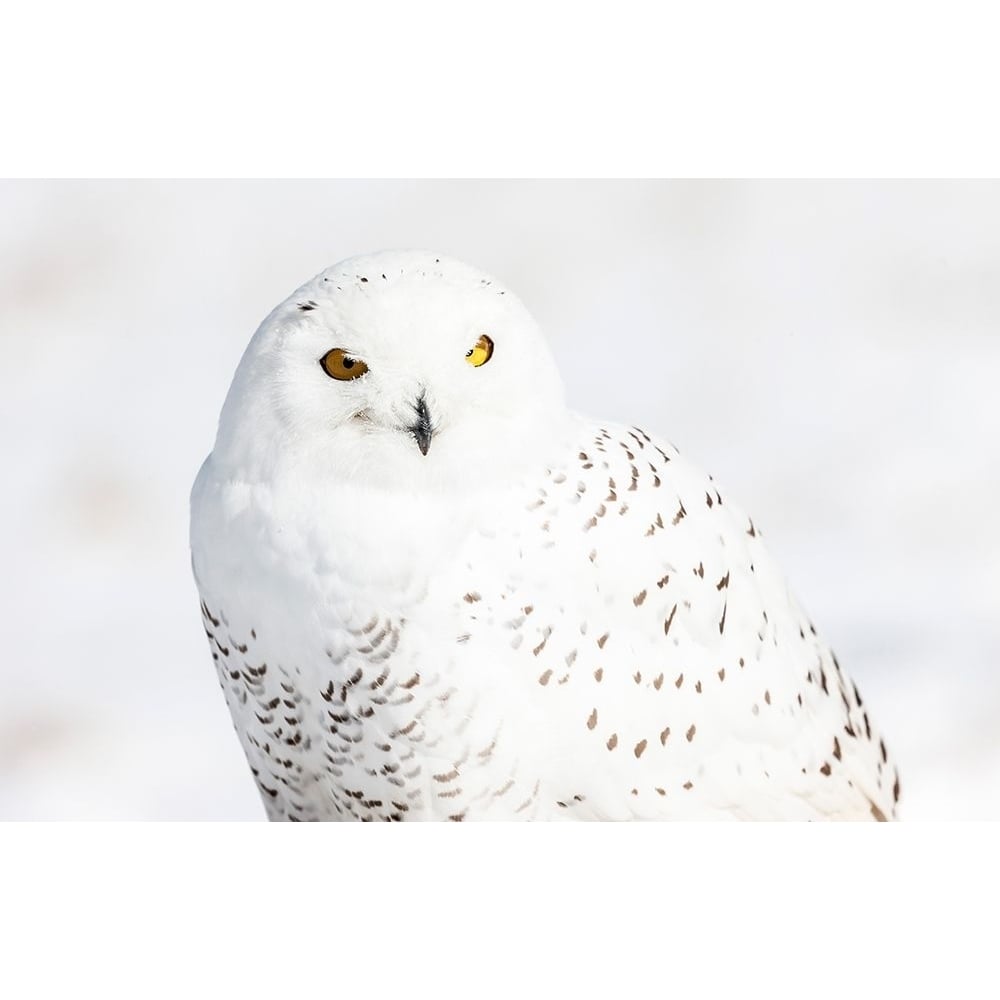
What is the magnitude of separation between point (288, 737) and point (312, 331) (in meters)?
0.59

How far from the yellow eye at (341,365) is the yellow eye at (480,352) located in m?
0.13

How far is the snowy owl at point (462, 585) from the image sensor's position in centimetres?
168

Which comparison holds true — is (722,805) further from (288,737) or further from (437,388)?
(437,388)

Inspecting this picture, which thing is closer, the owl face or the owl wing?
the owl face

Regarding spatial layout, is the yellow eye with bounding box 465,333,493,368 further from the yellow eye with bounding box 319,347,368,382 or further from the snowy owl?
the yellow eye with bounding box 319,347,368,382

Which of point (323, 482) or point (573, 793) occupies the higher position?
point (323, 482)

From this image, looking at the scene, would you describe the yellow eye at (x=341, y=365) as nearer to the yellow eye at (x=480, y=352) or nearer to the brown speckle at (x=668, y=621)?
the yellow eye at (x=480, y=352)

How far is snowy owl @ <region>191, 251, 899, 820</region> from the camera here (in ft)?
5.51

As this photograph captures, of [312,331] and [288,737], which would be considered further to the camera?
[288,737]

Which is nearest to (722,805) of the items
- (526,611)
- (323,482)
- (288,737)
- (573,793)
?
(573,793)

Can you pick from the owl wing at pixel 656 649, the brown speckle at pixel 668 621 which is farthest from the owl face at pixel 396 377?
the brown speckle at pixel 668 621

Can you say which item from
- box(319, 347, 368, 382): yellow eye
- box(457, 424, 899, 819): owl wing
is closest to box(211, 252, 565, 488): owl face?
box(319, 347, 368, 382): yellow eye

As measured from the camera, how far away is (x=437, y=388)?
1.65 meters

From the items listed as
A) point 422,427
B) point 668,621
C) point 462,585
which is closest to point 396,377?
point 422,427
